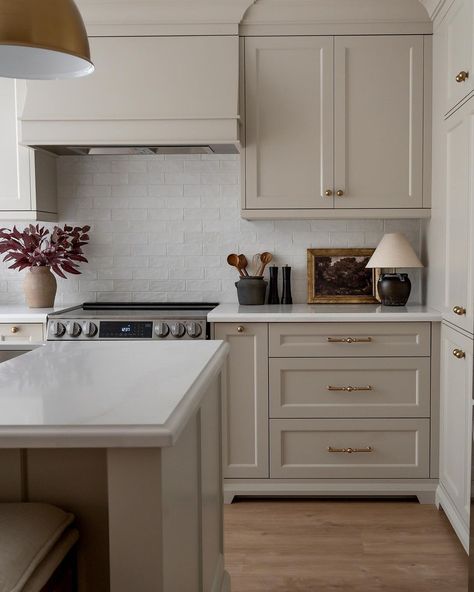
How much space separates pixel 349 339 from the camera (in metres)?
3.53

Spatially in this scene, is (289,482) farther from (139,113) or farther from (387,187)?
(139,113)

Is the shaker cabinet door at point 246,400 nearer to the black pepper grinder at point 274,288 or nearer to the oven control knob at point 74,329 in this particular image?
the black pepper grinder at point 274,288

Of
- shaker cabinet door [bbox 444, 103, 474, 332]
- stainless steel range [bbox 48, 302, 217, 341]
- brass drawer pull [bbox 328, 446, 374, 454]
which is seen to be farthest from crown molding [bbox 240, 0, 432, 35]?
brass drawer pull [bbox 328, 446, 374, 454]

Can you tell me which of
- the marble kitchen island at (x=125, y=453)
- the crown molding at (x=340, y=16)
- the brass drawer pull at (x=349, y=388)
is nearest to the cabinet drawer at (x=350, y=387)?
the brass drawer pull at (x=349, y=388)

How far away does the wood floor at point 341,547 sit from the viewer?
271 cm

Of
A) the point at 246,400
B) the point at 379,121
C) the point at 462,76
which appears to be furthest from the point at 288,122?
the point at 246,400

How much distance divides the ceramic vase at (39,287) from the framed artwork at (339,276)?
153cm

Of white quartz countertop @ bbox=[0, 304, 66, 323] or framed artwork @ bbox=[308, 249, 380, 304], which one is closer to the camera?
white quartz countertop @ bbox=[0, 304, 66, 323]

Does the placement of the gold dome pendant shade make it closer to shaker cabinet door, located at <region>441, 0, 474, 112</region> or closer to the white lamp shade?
shaker cabinet door, located at <region>441, 0, 474, 112</region>

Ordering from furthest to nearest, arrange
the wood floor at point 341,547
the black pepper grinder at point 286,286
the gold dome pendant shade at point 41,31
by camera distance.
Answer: the black pepper grinder at point 286,286
the wood floor at point 341,547
the gold dome pendant shade at point 41,31

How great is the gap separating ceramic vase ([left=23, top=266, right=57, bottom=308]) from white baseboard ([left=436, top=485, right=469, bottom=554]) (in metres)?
2.39

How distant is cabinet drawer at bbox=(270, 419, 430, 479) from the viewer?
356 cm

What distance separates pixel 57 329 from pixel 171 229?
100cm

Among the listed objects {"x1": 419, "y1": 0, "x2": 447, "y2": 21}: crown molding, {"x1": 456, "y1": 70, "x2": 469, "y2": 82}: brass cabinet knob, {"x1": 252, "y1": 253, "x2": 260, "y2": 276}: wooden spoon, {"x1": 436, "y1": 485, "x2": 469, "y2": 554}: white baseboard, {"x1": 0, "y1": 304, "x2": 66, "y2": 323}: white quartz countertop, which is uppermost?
{"x1": 419, "y1": 0, "x2": 447, "y2": 21}: crown molding
